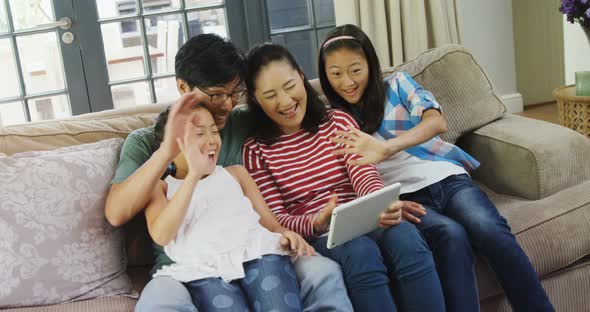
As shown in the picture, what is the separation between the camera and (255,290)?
1685 mm

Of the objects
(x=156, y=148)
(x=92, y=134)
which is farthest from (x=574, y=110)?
(x=92, y=134)

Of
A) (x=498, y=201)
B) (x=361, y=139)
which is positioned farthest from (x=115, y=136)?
(x=498, y=201)

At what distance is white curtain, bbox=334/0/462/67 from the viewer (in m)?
3.71

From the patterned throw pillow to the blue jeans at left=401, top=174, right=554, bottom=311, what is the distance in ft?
2.70

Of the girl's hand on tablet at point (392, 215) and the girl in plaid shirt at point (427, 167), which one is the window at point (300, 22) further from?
the girl's hand on tablet at point (392, 215)

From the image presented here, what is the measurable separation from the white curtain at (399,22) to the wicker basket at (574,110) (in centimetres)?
84

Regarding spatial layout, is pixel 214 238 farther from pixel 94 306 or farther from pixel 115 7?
pixel 115 7

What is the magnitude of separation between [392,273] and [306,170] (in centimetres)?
39

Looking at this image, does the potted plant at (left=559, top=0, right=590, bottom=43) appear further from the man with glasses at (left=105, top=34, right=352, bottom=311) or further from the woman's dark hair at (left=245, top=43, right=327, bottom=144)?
the man with glasses at (left=105, top=34, right=352, bottom=311)

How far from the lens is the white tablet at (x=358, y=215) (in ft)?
5.36

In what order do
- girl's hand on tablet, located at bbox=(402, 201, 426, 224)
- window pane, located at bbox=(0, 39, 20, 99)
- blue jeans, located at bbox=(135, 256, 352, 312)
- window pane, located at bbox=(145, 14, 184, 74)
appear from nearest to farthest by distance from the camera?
blue jeans, located at bbox=(135, 256, 352, 312) → girl's hand on tablet, located at bbox=(402, 201, 426, 224) → window pane, located at bbox=(0, 39, 20, 99) → window pane, located at bbox=(145, 14, 184, 74)

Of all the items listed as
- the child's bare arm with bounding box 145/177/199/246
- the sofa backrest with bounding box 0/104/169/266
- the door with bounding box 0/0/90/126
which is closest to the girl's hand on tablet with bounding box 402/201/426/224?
the child's bare arm with bounding box 145/177/199/246

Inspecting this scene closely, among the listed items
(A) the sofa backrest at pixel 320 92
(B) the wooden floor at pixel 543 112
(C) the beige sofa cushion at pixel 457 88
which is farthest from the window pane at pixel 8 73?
(B) the wooden floor at pixel 543 112

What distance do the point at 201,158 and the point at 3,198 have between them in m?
0.52
